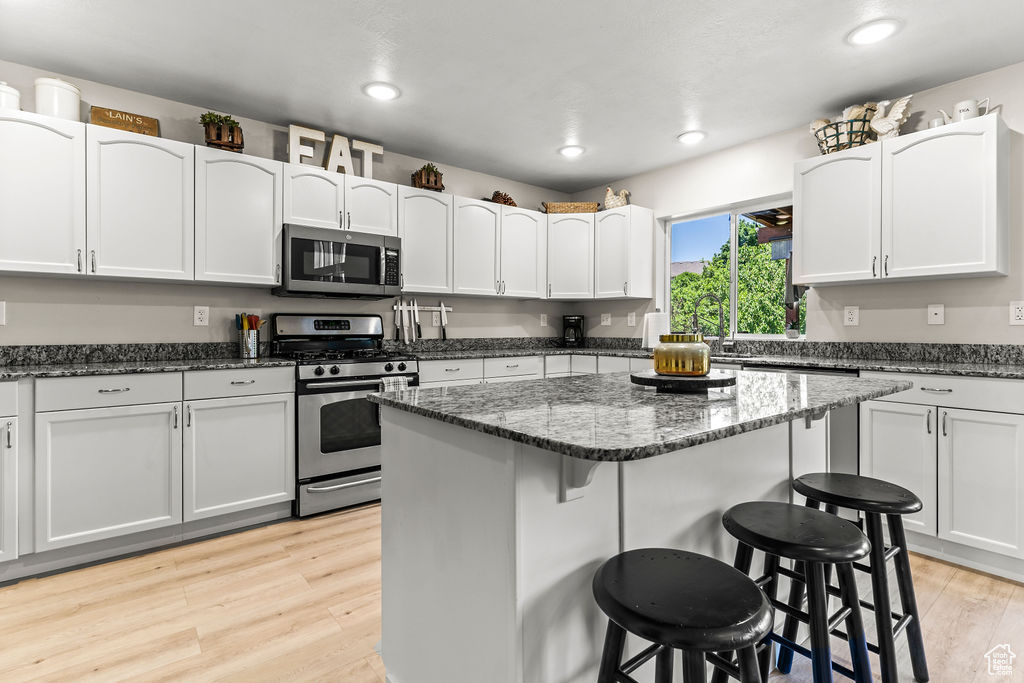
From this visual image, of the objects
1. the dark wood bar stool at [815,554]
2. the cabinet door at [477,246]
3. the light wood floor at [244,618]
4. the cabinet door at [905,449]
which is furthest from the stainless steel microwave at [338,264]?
the cabinet door at [905,449]

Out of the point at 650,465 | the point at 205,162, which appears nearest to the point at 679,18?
the point at 650,465

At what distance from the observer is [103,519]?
2.47 metres

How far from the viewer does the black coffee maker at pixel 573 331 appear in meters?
5.08

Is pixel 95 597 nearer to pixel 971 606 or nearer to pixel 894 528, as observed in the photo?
pixel 894 528

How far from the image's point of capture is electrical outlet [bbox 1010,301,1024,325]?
8.81ft

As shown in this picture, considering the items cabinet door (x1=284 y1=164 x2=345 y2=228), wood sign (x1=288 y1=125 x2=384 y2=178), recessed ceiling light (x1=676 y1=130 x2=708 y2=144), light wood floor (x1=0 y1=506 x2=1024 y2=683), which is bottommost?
light wood floor (x1=0 y1=506 x2=1024 y2=683)

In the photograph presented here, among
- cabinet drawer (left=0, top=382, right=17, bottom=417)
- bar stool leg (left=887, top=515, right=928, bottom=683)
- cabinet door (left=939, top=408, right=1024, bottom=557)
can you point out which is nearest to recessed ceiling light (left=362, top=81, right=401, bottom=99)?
cabinet drawer (left=0, top=382, right=17, bottom=417)

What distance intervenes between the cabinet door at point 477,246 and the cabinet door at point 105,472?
217cm

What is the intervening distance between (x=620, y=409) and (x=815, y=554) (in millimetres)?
526

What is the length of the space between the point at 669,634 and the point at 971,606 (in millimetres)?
2039

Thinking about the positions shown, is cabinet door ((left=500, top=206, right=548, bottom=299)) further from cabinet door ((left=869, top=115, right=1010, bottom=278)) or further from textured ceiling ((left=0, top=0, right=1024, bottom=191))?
cabinet door ((left=869, top=115, right=1010, bottom=278))

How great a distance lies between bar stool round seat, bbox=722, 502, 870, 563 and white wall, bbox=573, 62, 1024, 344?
220 centimetres

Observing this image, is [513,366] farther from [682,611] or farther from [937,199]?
[682,611]
